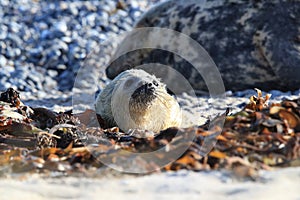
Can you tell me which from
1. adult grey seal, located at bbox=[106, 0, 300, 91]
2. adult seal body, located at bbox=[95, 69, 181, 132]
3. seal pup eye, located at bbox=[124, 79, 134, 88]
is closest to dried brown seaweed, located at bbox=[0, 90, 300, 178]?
adult seal body, located at bbox=[95, 69, 181, 132]

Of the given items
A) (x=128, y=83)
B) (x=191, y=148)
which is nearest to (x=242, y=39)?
(x=128, y=83)

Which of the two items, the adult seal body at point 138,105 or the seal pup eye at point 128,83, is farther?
the seal pup eye at point 128,83

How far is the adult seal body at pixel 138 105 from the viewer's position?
5035 mm

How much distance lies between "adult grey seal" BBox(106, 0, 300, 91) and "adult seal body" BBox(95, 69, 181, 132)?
2148mm

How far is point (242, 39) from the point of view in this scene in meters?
7.59

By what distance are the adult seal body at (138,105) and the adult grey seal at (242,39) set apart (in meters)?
2.15

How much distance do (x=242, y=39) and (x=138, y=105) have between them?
2.94m

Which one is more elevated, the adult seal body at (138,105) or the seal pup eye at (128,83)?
the seal pup eye at (128,83)

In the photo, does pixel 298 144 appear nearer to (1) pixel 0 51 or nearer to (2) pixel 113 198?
(2) pixel 113 198

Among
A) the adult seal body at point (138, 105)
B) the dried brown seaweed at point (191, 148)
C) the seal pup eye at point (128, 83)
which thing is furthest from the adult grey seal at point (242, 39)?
the dried brown seaweed at point (191, 148)

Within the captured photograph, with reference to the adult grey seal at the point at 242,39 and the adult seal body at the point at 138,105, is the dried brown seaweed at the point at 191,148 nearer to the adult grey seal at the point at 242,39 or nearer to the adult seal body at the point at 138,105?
the adult seal body at the point at 138,105

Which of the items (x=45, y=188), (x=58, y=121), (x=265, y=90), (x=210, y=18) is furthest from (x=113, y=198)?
(x=210, y=18)

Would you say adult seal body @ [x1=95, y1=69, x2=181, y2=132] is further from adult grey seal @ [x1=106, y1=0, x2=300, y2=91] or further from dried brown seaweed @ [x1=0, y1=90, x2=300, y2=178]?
adult grey seal @ [x1=106, y1=0, x2=300, y2=91]

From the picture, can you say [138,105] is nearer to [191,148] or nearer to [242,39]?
[191,148]
